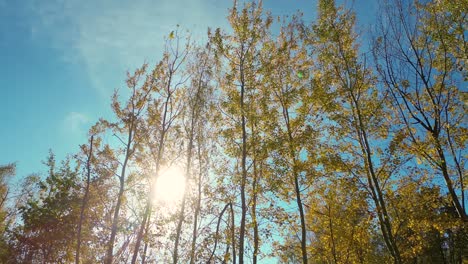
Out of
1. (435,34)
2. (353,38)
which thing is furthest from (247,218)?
(435,34)

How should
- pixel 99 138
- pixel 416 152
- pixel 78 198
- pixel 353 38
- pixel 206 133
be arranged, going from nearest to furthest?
pixel 416 152 → pixel 353 38 → pixel 99 138 → pixel 206 133 → pixel 78 198

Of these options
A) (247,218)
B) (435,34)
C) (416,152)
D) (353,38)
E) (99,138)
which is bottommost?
(247,218)

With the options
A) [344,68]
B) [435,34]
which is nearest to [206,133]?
[344,68]

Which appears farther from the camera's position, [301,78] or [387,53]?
[301,78]

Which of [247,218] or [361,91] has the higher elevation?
[361,91]

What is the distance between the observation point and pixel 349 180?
1280 centimetres

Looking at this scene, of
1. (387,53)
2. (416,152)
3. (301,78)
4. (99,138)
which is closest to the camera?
(416,152)

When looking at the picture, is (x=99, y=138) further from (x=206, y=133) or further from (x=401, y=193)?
(x=401, y=193)

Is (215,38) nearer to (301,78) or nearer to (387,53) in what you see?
(301,78)

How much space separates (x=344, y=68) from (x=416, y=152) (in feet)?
16.6

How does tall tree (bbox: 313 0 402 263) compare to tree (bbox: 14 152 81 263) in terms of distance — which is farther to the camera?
tree (bbox: 14 152 81 263)

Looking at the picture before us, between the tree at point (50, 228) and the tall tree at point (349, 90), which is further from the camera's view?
the tree at point (50, 228)

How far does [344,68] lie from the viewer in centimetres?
1442

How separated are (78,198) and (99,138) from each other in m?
7.11
